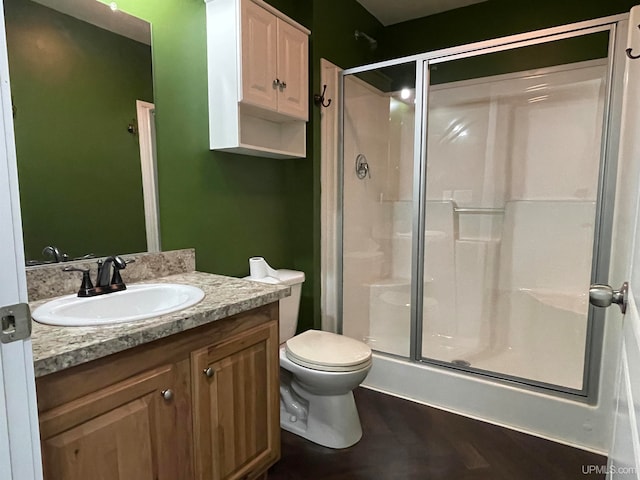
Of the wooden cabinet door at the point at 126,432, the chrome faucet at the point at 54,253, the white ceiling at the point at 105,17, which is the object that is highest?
the white ceiling at the point at 105,17

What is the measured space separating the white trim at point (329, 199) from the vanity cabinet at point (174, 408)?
1039 millimetres

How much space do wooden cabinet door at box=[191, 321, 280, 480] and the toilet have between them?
0.28 meters

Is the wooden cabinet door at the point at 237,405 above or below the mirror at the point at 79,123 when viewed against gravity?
below

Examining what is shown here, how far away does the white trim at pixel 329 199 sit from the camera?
2346mm

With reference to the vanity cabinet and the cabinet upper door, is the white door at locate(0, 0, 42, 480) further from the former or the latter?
the cabinet upper door

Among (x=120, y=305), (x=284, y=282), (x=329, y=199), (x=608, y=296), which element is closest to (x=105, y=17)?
(x=120, y=305)

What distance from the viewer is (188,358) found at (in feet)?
3.65

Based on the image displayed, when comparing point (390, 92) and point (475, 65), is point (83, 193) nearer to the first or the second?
point (390, 92)

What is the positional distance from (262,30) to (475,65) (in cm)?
166

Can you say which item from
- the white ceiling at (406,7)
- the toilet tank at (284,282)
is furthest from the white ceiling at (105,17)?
the white ceiling at (406,7)

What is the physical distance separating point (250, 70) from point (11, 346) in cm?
148

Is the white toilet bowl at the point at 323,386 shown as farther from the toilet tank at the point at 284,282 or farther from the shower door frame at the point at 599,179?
the shower door frame at the point at 599,179

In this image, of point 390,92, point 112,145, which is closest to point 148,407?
point 112,145

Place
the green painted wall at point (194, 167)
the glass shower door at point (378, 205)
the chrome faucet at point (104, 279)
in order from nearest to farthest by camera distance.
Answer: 1. the chrome faucet at point (104, 279)
2. the green painted wall at point (194, 167)
3. the glass shower door at point (378, 205)
